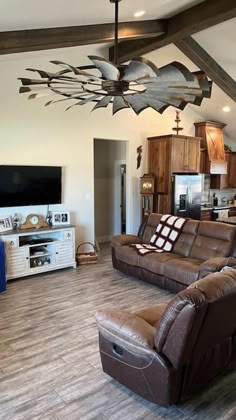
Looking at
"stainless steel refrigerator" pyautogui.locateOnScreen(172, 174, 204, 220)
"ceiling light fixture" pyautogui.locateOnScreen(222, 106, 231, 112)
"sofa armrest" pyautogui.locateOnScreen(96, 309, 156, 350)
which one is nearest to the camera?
"sofa armrest" pyautogui.locateOnScreen(96, 309, 156, 350)

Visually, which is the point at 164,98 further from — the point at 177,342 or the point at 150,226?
the point at 150,226

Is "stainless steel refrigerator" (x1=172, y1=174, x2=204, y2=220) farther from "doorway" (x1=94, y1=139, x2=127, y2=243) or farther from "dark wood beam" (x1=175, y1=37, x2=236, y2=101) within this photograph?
"dark wood beam" (x1=175, y1=37, x2=236, y2=101)

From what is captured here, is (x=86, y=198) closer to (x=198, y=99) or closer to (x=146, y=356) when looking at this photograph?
(x=198, y=99)

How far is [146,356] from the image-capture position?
212 centimetres

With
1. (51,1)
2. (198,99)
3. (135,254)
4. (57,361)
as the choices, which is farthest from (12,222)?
(198,99)

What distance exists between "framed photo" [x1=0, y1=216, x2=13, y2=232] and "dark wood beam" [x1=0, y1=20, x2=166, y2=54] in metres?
2.39

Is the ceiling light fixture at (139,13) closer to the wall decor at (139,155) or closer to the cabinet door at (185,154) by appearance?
the cabinet door at (185,154)

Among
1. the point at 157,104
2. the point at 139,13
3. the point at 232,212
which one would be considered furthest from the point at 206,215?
the point at 157,104

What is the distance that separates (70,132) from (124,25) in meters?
2.00

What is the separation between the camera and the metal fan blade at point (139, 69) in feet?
7.46

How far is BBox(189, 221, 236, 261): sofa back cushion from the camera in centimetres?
422

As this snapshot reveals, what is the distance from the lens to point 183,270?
4.05 meters

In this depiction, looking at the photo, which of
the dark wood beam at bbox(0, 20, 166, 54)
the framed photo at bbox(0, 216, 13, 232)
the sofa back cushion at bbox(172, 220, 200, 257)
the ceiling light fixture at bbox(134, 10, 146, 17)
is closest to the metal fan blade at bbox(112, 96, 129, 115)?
the dark wood beam at bbox(0, 20, 166, 54)

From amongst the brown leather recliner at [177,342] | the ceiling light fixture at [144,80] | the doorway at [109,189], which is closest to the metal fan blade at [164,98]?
the ceiling light fixture at [144,80]
